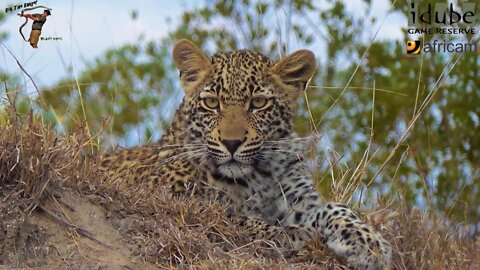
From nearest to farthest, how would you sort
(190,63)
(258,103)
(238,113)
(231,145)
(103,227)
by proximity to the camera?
(103,227), (231,145), (238,113), (258,103), (190,63)

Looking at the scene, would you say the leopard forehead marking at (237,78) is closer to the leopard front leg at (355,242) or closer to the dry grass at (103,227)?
the dry grass at (103,227)

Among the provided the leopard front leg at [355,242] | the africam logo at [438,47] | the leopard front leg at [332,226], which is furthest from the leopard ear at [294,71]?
the africam logo at [438,47]

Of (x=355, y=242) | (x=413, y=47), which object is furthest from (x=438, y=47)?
(x=355, y=242)

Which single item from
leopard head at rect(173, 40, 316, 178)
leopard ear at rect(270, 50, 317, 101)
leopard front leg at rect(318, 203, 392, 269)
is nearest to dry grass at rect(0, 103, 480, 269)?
leopard front leg at rect(318, 203, 392, 269)

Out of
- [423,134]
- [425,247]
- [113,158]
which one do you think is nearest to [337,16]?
[423,134]

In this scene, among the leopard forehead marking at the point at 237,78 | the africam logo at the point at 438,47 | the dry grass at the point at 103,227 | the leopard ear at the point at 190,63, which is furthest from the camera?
the africam logo at the point at 438,47

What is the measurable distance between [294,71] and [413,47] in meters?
4.69

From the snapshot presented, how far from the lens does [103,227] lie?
22.5 ft

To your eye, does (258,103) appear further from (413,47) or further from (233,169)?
(413,47)

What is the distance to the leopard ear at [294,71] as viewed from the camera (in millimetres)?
Answer: 8203

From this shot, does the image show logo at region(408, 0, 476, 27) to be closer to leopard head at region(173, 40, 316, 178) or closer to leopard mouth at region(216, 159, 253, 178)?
leopard head at region(173, 40, 316, 178)

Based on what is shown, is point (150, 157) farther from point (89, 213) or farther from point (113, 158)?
point (89, 213)

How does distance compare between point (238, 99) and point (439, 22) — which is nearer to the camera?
point (238, 99)

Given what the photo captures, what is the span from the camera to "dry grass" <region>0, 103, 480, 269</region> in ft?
21.7
